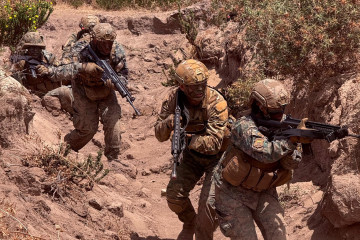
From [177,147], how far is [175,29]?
35.0 ft

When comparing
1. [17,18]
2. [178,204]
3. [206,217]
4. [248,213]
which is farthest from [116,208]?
[17,18]

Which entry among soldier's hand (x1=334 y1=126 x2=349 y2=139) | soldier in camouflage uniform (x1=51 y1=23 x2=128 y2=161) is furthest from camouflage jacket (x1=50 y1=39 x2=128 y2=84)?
soldier's hand (x1=334 y1=126 x2=349 y2=139)

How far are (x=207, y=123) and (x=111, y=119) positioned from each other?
3034mm

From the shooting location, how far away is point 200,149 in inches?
263

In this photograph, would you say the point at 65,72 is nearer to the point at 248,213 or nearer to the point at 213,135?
the point at 213,135

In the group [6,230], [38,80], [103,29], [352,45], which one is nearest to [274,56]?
[352,45]

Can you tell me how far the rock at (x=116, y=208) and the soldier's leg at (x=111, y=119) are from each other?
1886mm

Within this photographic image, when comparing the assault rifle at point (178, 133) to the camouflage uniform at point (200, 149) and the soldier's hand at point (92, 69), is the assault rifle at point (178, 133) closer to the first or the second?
the camouflage uniform at point (200, 149)

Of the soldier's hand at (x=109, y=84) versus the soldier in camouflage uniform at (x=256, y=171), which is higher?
the soldier in camouflage uniform at (x=256, y=171)

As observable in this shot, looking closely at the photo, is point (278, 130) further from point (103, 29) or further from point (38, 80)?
point (38, 80)

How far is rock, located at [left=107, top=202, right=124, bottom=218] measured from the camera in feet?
25.5

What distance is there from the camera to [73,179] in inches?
313

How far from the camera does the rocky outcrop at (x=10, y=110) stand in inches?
295

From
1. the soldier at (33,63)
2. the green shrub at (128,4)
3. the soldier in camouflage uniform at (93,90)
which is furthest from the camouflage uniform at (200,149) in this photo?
the green shrub at (128,4)
